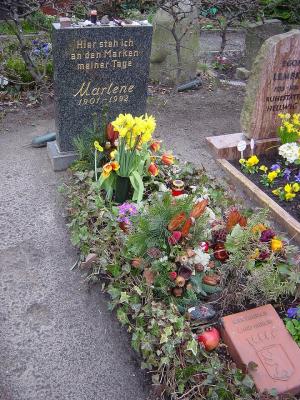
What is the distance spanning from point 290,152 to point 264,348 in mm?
2402

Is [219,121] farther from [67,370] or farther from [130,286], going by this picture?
[67,370]

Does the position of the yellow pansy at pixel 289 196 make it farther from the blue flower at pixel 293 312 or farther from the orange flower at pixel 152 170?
the blue flower at pixel 293 312

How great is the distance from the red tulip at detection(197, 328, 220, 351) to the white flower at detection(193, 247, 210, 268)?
41cm

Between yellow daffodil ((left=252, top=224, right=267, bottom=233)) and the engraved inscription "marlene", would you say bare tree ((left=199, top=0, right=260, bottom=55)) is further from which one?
the engraved inscription "marlene"

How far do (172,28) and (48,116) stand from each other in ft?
7.65

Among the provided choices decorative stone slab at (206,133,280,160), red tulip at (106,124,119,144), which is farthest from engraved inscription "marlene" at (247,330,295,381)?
decorative stone slab at (206,133,280,160)

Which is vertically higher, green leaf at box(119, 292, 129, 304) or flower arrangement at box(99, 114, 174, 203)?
flower arrangement at box(99, 114, 174, 203)

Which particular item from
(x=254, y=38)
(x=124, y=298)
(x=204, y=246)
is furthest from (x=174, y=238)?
(x=254, y=38)

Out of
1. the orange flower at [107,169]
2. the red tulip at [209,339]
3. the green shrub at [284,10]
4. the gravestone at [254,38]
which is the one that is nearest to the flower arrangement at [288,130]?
the orange flower at [107,169]

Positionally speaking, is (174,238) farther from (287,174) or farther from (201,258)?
(287,174)

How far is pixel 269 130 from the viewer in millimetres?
4758

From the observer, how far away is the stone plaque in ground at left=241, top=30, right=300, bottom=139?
14.2 ft

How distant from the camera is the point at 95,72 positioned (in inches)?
163

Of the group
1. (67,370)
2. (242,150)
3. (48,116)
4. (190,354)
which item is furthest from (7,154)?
(190,354)
